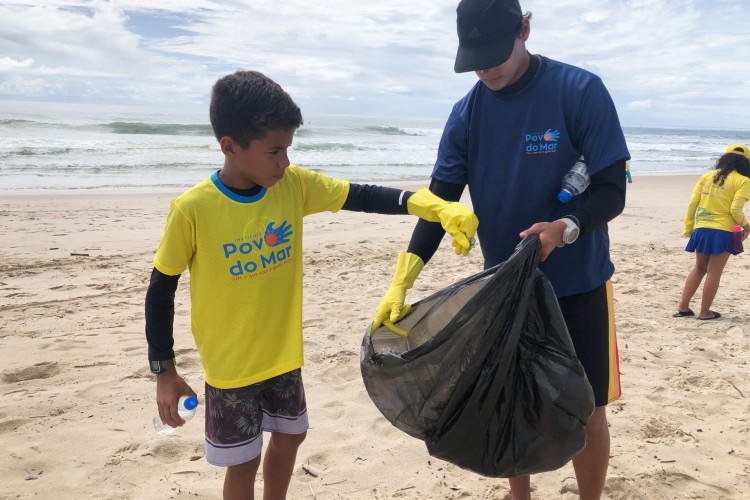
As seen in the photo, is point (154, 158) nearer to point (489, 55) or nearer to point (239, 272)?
point (239, 272)

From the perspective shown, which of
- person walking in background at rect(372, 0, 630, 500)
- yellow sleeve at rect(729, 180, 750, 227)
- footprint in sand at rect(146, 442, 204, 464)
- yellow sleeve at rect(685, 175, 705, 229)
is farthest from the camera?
yellow sleeve at rect(685, 175, 705, 229)

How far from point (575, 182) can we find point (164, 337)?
135 cm

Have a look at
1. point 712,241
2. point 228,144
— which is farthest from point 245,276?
point 712,241

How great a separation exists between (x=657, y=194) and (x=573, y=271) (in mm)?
12250

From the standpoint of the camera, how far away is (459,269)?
646 cm

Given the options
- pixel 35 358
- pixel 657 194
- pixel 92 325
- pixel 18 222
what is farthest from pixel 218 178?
pixel 657 194

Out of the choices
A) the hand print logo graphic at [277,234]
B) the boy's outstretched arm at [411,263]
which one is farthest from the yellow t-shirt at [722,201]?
the hand print logo graphic at [277,234]

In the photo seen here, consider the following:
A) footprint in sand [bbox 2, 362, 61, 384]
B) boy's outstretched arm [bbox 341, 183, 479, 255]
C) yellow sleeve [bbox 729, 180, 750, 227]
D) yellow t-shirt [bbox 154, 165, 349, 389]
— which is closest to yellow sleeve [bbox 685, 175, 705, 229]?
yellow sleeve [bbox 729, 180, 750, 227]

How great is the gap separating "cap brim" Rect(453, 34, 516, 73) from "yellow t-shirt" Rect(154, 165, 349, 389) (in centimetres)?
69

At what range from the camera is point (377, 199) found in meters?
2.14

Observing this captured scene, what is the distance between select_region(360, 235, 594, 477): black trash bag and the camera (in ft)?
6.00

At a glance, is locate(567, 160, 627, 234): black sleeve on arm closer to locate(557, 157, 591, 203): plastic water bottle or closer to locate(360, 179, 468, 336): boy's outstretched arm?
locate(557, 157, 591, 203): plastic water bottle

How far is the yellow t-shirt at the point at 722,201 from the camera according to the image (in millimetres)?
5086

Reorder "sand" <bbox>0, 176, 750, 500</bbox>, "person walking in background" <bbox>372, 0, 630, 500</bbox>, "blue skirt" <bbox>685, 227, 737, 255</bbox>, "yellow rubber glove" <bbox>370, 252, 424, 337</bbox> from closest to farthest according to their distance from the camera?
1. "person walking in background" <bbox>372, 0, 630, 500</bbox>
2. "yellow rubber glove" <bbox>370, 252, 424, 337</bbox>
3. "sand" <bbox>0, 176, 750, 500</bbox>
4. "blue skirt" <bbox>685, 227, 737, 255</bbox>
